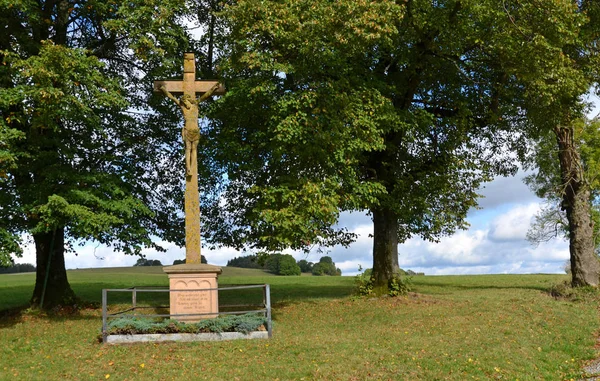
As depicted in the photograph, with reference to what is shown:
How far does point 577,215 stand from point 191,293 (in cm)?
1614

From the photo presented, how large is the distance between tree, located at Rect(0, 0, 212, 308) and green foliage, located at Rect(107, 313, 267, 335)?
4.02 metres

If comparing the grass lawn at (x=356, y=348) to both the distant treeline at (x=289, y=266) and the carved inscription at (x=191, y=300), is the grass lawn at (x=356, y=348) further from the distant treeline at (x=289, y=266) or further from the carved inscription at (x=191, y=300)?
the distant treeline at (x=289, y=266)

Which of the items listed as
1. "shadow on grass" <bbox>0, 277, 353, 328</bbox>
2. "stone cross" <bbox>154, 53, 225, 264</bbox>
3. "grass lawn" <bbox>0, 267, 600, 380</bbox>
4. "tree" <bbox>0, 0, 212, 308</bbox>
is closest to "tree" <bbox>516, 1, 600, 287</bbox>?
"grass lawn" <bbox>0, 267, 600, 380</bbox>

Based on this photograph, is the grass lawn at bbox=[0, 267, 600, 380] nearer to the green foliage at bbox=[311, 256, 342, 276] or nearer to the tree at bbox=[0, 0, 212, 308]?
the tree at bbox=[0, 0, 212, 308]

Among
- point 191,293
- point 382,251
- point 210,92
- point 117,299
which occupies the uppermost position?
point 210,92

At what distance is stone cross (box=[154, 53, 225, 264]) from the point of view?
15219mm

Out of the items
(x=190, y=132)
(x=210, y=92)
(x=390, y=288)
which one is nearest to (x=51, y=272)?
(x=190, y=132)

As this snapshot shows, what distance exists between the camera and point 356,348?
1239cm

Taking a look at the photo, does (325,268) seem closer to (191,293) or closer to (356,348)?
(191,293)

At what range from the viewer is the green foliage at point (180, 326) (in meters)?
13.5

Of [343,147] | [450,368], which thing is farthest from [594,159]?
[450,368]

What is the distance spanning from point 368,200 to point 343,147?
2.72 meters

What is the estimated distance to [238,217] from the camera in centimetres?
2181

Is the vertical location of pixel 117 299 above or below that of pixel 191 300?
below
